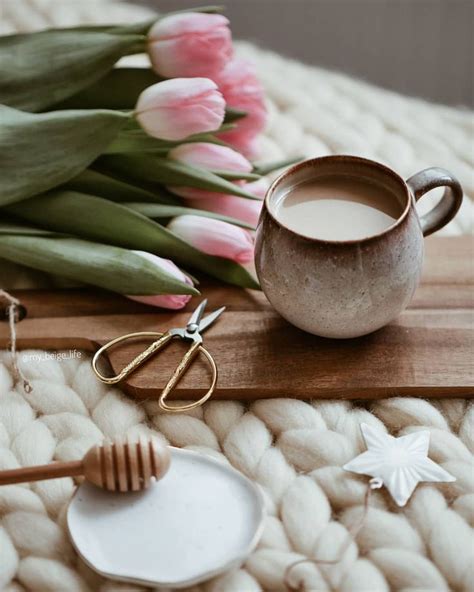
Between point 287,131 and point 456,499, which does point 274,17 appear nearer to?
point 287,131

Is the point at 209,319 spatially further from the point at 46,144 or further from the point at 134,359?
the point at 46,144

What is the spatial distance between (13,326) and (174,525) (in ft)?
0.80

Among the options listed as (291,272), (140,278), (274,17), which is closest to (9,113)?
(140,278)

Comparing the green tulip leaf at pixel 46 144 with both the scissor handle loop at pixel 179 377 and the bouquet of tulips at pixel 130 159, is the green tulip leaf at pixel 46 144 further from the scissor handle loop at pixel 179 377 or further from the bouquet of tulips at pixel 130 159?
the scissor handle loop at pixel 179 377

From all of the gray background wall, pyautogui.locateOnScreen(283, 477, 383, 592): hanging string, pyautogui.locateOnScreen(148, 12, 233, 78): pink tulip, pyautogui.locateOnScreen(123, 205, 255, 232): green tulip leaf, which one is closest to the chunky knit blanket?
pyautogui.locateOnScreen(283, 477, 383, 592): hanging string

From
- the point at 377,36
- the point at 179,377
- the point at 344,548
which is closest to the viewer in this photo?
the point at 344,548

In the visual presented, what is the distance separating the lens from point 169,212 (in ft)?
2.52

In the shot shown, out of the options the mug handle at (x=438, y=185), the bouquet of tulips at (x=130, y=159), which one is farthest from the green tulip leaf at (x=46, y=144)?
the mug handle at (x=438, y=185)

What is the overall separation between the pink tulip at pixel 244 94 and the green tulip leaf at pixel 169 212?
111mm

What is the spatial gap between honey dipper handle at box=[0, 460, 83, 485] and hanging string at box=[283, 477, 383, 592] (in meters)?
0.14

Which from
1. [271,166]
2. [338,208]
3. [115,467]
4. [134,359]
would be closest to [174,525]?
[115,467]

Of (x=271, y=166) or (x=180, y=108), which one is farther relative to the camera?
(x=271, y=166)

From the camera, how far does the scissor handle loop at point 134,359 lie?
674 mm

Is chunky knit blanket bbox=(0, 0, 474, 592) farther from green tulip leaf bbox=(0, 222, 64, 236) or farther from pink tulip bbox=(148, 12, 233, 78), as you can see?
pink tulip bbox=(148, 12, 233, 78)
